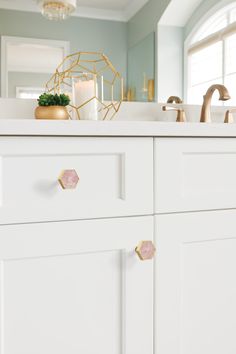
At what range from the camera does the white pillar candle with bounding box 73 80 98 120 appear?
1.22 m

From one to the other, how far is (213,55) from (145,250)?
98 cm

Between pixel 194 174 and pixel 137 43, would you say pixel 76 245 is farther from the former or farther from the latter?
pixel 137 43

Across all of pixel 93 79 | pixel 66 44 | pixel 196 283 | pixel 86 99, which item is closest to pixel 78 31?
pixel 66 44

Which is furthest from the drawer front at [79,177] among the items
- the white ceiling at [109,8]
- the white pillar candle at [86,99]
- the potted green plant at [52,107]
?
the white ceiling at [109,8]

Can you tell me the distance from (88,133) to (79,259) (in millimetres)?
299

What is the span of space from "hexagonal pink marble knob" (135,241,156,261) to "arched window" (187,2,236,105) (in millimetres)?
833

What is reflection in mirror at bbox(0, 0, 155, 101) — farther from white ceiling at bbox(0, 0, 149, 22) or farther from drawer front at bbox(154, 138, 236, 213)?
drawer front at bbox(154, 138, 236, 213)

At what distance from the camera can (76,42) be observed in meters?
1.41

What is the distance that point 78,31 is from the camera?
4.62ft

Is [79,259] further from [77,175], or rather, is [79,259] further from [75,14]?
[75,14]

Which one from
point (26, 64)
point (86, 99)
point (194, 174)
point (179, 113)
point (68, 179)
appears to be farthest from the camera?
point (179, 113)

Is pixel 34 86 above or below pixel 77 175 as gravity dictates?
above

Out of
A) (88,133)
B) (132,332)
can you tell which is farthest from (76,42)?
(132,332)

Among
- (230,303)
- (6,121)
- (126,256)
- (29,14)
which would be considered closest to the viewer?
(6,121)
